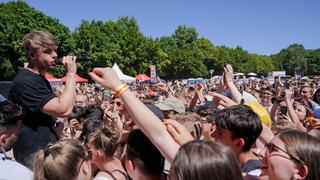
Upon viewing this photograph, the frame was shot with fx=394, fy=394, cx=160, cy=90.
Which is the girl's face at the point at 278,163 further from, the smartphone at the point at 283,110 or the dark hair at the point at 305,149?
the smartphone at the point at 283,110

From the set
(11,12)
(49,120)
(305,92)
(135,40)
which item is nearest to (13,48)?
(11,12)

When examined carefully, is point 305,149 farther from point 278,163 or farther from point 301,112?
point 301,112

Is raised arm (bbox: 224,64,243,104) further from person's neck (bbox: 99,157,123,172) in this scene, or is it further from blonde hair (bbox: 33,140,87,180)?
blonde hair (bbox: 33,140,87,180)

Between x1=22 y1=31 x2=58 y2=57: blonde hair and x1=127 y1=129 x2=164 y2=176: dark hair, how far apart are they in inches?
56.5

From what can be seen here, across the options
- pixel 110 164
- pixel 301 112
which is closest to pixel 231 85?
pixel 301 112

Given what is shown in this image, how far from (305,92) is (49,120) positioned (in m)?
7.75

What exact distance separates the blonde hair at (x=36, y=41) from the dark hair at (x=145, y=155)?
1.43 metres

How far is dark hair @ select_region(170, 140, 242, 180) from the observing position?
194 cm

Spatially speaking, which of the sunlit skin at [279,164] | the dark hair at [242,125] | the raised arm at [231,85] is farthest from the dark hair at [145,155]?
the raised arm at [231,85]

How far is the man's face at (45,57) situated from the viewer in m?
3.48

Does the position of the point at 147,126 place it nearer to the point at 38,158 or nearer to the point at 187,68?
the point at 38,158

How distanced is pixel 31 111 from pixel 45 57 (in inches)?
19.7

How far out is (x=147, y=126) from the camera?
235 cm

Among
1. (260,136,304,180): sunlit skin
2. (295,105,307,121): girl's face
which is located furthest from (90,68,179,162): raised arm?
(295,105,307,121): girl's face
